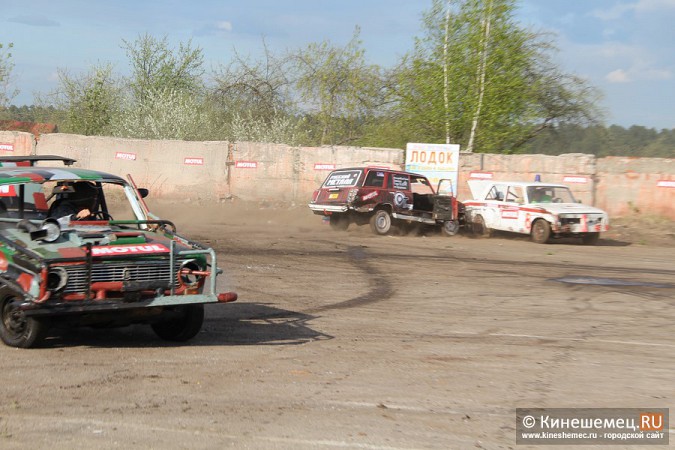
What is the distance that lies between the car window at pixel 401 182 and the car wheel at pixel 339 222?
165 cm

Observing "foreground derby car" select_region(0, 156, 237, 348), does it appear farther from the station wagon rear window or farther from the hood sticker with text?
the station wagon rear window

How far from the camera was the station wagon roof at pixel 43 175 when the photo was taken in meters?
7.85

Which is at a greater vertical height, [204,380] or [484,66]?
[484,66]

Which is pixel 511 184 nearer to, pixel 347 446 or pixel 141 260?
pixel 141 260

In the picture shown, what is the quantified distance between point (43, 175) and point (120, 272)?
179 cm

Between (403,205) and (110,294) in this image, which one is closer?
(110,294)

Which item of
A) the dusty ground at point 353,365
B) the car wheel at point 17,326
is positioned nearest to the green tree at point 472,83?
the dusty ground at point 353,365

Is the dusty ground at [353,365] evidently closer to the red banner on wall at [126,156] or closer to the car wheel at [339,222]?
the car wheel at [339,222]

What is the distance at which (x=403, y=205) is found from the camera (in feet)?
68.5

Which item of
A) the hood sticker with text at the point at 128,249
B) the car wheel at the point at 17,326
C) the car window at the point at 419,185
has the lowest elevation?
the car wheel at the point at 17,326

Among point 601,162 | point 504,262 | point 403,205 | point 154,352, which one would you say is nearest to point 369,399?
point 154,352

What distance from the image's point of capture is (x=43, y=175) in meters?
8.01

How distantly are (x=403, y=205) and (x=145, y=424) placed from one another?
16.2 meters

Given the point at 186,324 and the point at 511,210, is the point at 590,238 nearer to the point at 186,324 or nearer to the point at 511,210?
the point at 511,210
